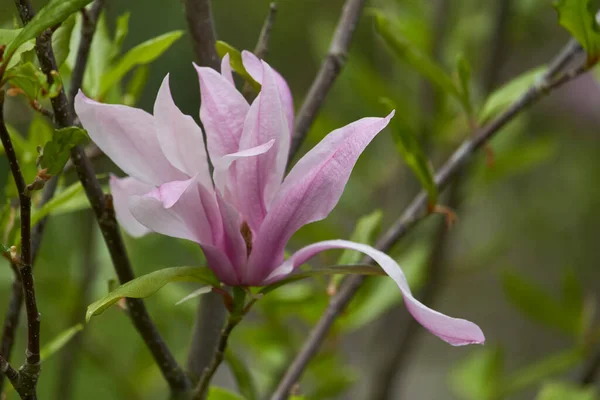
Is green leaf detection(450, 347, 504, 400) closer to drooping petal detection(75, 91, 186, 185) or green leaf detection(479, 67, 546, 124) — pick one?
green leaf detection(479, 67, 546, 124)

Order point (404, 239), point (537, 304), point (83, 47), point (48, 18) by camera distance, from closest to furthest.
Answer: point (48, 18) < point (83, 47) < point (537, 304) < point (404, 239)

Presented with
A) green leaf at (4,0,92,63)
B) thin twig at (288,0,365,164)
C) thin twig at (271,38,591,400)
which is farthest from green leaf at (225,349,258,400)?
green leaf at (4,0,92,63)

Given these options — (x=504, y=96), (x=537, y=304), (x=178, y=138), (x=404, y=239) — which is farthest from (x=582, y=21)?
(x=404, y=239)

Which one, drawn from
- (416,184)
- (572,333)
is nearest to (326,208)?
(572,333)

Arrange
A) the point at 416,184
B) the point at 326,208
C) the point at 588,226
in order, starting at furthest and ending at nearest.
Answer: the point at 588,226 → the point at 416,184 → the point at 326,208

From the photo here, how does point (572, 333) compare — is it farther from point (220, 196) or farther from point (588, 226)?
point (588, 226)

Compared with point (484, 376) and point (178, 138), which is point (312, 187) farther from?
point (484, 376)
